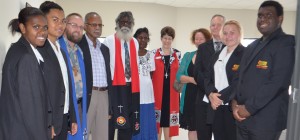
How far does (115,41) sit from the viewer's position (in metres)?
3.36

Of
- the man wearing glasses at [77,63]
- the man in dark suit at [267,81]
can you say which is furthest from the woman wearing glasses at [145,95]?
the man in dark suit at [267,81]

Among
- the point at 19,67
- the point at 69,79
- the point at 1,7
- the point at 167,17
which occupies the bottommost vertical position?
the point at 69,79

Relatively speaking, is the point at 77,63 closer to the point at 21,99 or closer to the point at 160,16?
the point at 21,99

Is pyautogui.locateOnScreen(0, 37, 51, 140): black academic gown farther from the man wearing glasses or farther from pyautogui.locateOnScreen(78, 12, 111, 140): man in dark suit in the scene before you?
pyautogui.locateOnScreen(78, 12, 111, 140): man in dark suit

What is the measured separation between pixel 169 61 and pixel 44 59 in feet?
7.21

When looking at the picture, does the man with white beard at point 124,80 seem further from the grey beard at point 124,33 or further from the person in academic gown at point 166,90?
the person in academic gown at point 166,90

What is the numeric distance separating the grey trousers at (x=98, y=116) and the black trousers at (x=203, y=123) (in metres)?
0.99

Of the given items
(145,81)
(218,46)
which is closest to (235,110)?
(218,46)

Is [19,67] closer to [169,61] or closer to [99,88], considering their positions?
[99,88]

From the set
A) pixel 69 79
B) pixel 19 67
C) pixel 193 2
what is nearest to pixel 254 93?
pixel 69 79

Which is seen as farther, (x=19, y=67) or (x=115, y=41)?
(x=115, y=41)

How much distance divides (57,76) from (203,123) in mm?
1734

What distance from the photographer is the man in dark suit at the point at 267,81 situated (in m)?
2.07

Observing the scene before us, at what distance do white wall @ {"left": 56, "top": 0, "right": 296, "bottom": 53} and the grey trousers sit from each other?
4.67 meters
